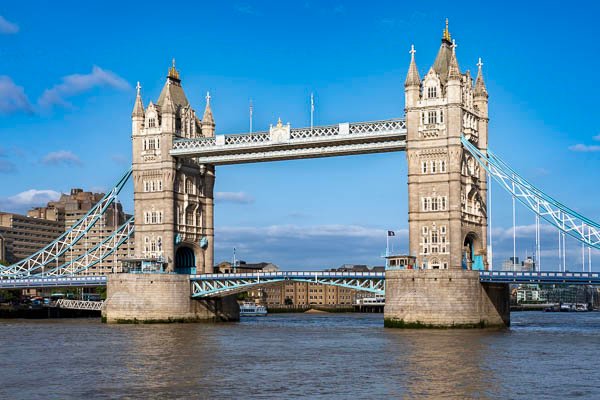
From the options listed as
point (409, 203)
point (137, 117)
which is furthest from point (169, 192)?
point (409, 203)

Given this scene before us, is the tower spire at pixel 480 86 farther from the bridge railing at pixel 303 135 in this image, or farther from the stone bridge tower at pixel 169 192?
Result: the stone bridge tower at pixel 169 192

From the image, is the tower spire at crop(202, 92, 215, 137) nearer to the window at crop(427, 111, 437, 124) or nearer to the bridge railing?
the bridge railing

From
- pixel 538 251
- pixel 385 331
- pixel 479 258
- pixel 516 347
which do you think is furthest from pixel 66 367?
pixel 479 258

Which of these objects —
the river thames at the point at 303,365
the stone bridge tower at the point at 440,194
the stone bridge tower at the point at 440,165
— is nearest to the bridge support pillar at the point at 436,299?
the stone bridge tower at the point at 440,194

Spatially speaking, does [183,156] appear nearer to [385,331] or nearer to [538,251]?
[385,331]

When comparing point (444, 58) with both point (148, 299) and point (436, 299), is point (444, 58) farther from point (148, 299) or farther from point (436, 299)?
point (148, 299)

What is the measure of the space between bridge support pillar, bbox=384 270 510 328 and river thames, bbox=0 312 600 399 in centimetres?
282

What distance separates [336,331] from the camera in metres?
86.4

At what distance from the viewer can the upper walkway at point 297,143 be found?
3568 inches

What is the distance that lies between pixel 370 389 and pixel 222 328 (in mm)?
47643

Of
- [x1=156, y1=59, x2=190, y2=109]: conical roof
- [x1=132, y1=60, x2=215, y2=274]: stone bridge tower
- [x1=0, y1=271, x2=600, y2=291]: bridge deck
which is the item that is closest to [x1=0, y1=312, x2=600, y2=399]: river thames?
[x1=0, y1=271, x2=600, y2=291]: bridge deck

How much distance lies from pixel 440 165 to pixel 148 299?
105 ft

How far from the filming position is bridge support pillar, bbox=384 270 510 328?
8106 cm

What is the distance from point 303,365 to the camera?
53.6 metres
